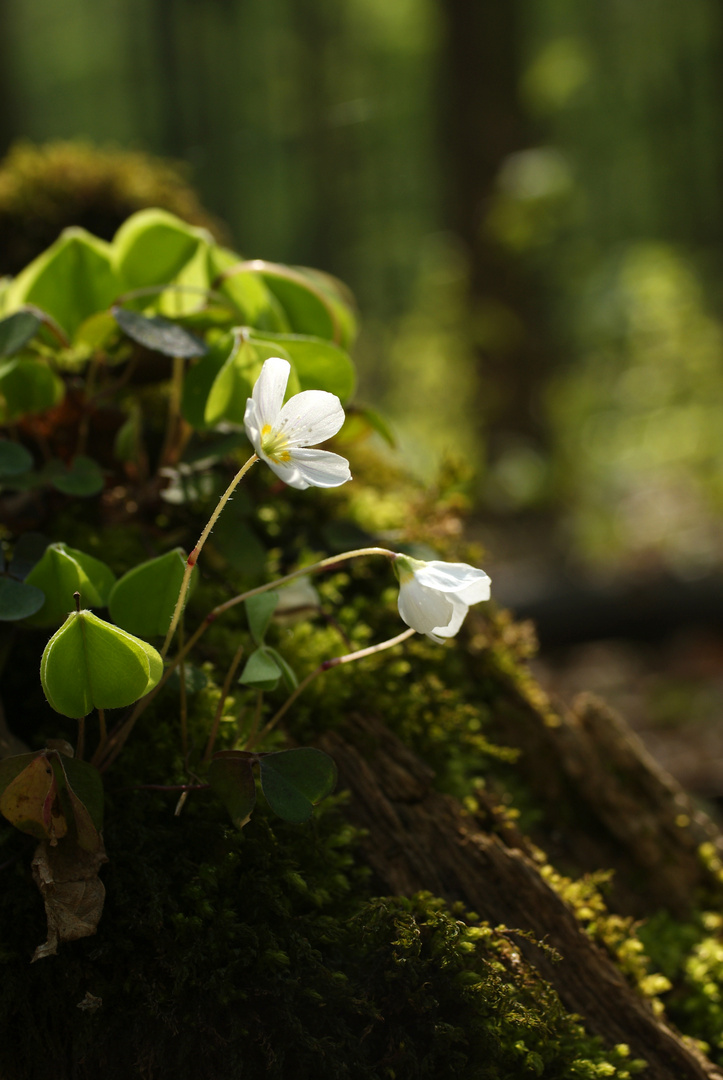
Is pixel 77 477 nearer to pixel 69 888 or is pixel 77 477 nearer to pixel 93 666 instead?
pixel 93 666

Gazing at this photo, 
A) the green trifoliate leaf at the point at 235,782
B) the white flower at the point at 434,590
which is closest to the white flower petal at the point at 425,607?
the white flower at the point at 434,590

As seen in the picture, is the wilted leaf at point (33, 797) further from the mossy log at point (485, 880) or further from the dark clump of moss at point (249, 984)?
the mossy log at point (485, 880)

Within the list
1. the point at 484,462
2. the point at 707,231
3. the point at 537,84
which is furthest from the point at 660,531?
the point at 707,231

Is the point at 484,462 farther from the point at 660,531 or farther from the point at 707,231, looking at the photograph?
the point at 707,231

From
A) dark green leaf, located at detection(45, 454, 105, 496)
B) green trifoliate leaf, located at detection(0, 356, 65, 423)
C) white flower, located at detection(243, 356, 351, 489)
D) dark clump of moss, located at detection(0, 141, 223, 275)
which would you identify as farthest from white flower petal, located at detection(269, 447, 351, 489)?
dark clump of moss, located at detection(0, 141, 223, 275)

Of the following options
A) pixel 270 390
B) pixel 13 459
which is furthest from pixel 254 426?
pixel 13 459

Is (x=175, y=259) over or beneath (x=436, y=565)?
over

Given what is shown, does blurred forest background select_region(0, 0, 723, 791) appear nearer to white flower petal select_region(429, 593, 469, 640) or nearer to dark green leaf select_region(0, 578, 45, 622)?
white flower petal select_region(429, 593, 469, 640)
